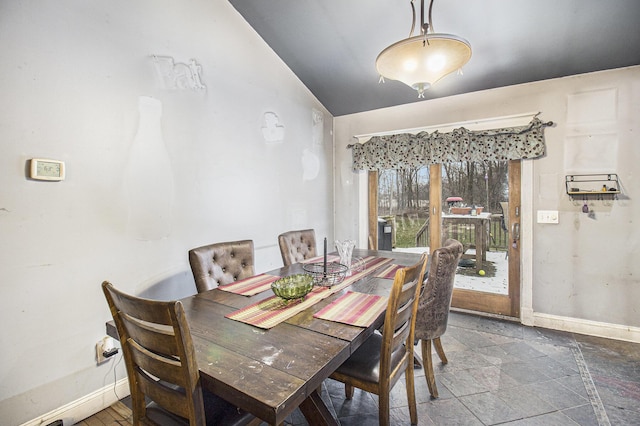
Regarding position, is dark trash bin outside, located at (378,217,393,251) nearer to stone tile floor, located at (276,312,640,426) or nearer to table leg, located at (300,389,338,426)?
stone tile floor, located at (276,312,640,426)

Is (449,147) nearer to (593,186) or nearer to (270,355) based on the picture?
(593,186)

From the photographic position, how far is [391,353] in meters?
1.35

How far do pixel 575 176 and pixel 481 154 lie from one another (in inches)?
31.8

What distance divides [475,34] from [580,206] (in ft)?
5.96

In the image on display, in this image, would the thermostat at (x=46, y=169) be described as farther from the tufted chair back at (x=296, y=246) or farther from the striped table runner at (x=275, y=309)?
the tufted chair back at (x=296, y=246)

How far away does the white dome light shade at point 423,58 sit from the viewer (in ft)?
4.76

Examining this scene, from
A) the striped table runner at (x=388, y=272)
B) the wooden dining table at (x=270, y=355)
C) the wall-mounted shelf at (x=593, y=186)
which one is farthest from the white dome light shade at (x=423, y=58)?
the wall-mounted shelf at (x=593, y=186)

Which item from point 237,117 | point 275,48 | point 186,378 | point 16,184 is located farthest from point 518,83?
point 16,184

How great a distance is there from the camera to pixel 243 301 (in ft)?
5.03

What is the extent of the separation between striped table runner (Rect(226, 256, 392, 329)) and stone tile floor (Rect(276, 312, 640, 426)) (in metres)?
0.76

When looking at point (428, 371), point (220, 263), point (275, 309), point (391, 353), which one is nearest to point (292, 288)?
point (275, 309)

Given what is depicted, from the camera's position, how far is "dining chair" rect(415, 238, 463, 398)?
1826 millimetres

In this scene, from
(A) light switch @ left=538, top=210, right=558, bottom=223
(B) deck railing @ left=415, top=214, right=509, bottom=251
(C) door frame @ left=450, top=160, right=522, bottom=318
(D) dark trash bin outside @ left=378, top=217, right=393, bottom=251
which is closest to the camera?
(A) light switch @ left=538, top=210, right=558, bottom=223

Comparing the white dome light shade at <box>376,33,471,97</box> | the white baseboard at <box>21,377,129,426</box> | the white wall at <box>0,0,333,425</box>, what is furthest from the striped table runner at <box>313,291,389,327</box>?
the white baseboard at <box>21,377,129,426</box>
